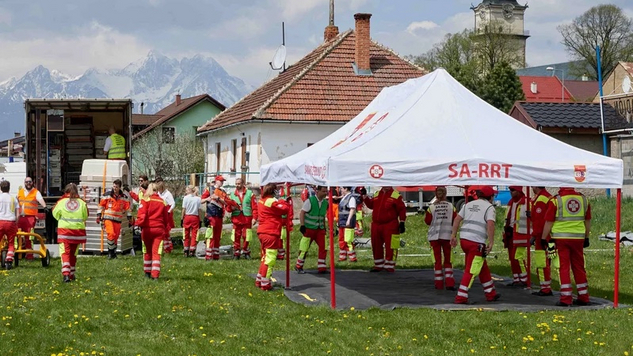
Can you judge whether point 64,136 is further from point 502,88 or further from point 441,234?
point 502,88

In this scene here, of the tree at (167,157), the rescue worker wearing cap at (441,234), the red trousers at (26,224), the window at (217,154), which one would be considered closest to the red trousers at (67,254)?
the red trousers at (26,224)

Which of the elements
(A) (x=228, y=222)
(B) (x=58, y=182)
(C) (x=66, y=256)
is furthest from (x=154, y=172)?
(C) (x=66, y=256)

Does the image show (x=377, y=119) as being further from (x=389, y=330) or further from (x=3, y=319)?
(x=3, y=319)

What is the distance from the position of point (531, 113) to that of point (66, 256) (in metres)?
25.8

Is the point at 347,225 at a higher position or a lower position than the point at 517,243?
higher

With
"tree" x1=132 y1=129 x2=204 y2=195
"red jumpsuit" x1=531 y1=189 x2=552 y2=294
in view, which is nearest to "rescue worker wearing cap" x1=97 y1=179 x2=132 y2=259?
"red jumpsuit" x1=531 y1=189 x2=552 y2=294

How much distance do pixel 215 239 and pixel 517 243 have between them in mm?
7549

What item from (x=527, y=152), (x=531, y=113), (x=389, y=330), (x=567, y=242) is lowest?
(x=389, y=330)

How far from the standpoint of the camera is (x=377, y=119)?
628 inches

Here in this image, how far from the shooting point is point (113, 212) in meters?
20.7

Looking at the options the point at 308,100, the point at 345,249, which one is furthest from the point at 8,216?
the point at 308,100

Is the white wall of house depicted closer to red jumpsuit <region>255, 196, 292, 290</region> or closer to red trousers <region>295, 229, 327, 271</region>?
red trousers <region>295, 229, 327, 271</region>

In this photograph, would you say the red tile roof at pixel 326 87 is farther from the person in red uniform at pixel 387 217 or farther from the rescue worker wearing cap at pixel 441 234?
the rescue worker wearing cap at pixel 441 234

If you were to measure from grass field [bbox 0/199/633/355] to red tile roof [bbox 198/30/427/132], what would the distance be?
22886 millimetres
